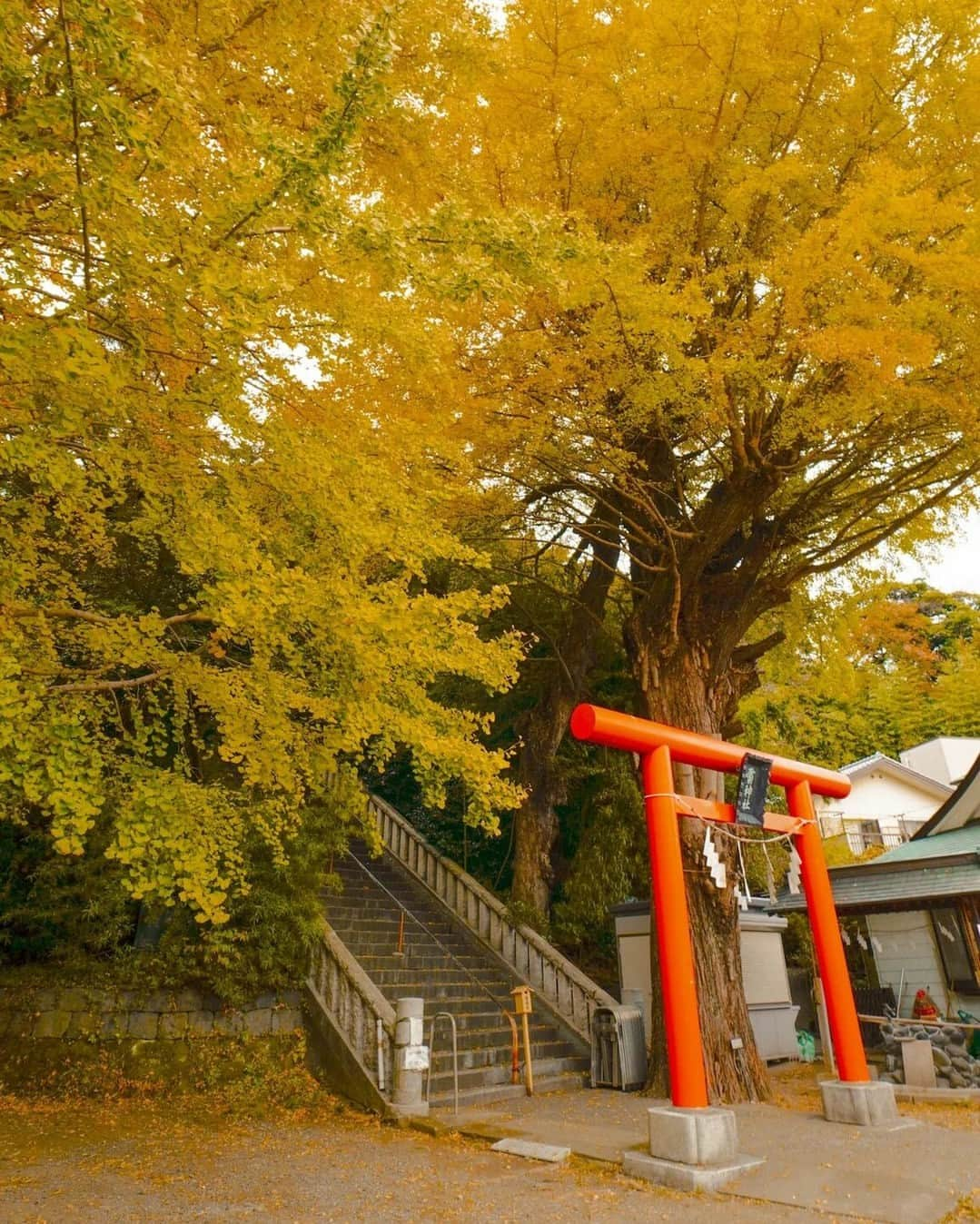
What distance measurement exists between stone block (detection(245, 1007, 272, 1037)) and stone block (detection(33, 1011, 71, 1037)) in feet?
6.80

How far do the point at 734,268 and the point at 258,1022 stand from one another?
32.4 ft

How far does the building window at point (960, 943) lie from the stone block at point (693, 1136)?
26.3ft

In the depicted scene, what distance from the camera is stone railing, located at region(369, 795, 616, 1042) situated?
1005 centimetres

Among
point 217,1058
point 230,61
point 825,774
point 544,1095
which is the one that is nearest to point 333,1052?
point 217,1058

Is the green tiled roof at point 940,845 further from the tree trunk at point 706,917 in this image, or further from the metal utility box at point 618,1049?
the metal utility box at point 618,1049

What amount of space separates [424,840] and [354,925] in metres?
2.86

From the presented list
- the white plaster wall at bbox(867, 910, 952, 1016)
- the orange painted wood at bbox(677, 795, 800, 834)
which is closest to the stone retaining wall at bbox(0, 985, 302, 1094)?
the orange painted wood at bbox(677, 795, 800, 834)

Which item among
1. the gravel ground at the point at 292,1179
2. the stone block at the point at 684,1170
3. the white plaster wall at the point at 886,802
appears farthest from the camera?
the white plaster wall at the point at 886,802

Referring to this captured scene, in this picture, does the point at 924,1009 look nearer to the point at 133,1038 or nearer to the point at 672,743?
the point at 672,743

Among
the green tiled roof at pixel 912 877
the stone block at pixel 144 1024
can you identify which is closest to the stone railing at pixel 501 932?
the green tiled roof at pixel 912 877

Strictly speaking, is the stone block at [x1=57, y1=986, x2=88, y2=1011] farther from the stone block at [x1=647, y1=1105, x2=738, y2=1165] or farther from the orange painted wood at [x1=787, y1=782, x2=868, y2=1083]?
the orange painted wood at [x1=787, y1=782, x2=868, y2=1083]

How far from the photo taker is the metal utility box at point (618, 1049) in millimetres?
8797

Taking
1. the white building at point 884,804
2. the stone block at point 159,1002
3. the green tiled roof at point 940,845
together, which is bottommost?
the stone block at point 159,1002

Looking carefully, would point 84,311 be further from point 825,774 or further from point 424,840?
point 424,840
